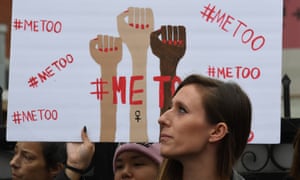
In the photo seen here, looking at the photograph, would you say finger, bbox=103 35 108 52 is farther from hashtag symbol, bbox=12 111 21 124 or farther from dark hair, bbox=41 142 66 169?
dark hair, bbox=41 142 66 169

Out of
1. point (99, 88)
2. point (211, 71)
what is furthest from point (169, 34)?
point (99, 88)

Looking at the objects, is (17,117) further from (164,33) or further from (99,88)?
(164,33)

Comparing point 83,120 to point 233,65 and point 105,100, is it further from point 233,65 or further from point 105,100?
point 233,65

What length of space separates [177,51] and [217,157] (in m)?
0.70

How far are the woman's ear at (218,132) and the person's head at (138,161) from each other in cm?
77

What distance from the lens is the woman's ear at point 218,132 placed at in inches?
92.0

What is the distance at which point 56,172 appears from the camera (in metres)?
3.38

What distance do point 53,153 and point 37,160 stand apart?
0.08 meters

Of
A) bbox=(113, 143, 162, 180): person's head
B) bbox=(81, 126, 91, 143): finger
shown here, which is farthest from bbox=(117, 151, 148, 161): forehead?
bbox=(81, 126, 91, 143): finger

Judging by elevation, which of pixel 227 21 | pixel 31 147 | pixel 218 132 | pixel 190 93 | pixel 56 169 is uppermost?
pixel 227 21

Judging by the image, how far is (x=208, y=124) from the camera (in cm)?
233

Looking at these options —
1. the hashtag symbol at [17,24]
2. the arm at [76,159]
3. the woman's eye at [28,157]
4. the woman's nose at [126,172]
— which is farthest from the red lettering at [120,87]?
the woman's eye at [28,157]

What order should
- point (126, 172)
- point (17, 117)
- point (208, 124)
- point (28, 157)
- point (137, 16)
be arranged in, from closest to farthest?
point (208, 124), point (17, 117), point (137, 16), point (126, 172), point (28, 157)

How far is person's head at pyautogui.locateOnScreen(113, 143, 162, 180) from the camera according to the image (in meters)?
3.06
